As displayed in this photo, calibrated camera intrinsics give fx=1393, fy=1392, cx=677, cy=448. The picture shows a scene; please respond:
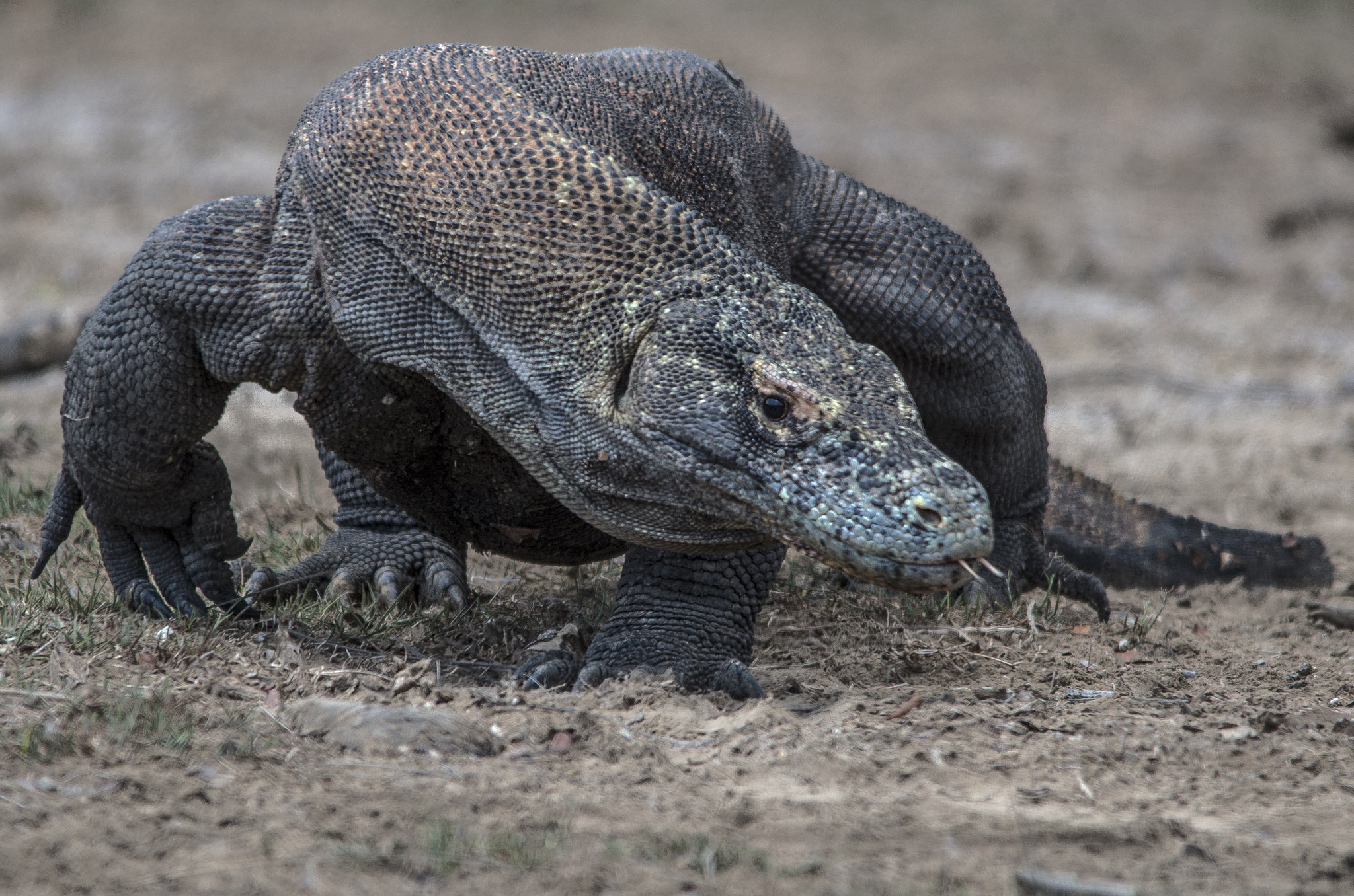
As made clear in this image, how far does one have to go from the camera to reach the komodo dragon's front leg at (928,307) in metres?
3.64

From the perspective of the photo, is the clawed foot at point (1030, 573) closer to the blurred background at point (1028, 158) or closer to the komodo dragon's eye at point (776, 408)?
the blurred background at point (1028, 158)

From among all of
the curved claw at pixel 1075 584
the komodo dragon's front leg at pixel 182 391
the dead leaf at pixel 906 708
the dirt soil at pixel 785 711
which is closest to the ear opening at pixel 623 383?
the dirt soil at pixel 785 711

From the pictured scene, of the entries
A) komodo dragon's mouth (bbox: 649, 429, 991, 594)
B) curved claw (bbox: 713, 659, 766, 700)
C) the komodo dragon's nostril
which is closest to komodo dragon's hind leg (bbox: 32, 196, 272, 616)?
curved claw (bbox: 713, 659, 766, 700)

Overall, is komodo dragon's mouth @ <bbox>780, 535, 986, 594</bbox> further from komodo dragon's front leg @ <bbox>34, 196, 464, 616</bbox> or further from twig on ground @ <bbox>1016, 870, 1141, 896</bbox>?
komodo dragon's front leg @ <bbox>34, 196, 464, 616</bbox>

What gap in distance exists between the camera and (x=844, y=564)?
2.40 m

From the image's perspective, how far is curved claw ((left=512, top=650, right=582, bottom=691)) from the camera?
302 cm

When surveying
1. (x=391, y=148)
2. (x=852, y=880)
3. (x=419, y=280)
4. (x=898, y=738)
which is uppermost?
(x=391, y=148)

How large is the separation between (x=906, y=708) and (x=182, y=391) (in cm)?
180

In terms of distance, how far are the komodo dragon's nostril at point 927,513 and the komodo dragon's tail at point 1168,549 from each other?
2.49 meters

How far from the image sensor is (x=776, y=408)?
2.51 metres

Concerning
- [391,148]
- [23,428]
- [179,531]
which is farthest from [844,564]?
[23,428]

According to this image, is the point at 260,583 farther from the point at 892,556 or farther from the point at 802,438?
the point at 892,556

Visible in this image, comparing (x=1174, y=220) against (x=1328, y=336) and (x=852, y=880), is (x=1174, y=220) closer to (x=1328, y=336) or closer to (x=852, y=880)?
(x=1328, y=336)

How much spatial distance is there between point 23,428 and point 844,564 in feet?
13.4
